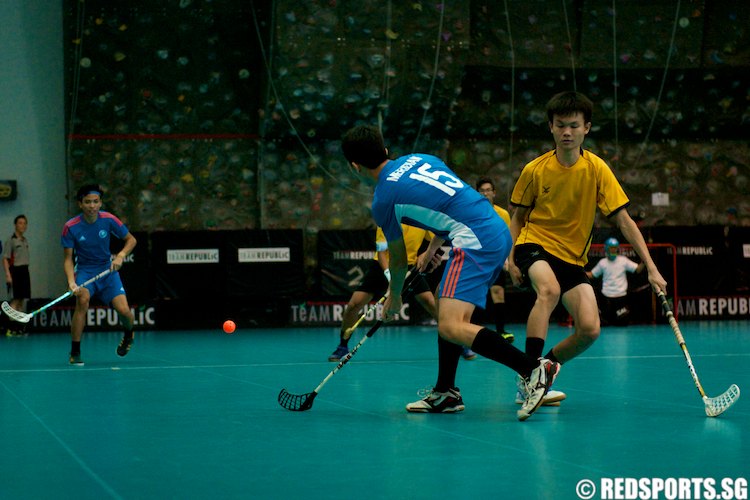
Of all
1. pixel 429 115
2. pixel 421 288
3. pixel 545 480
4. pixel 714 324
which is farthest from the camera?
pixel 429 115

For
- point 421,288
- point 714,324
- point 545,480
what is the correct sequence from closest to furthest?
1. point 545,480
2. point 421,288
3. point 714,324

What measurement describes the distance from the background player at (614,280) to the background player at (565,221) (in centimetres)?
1066

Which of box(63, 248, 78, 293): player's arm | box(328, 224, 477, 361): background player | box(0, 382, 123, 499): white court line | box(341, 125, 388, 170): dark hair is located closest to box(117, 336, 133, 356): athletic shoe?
box(63, 248, 78, 293): player's arm

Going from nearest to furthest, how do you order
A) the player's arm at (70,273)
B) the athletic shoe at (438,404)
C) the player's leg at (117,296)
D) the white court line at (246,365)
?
1. the athletic shoe at (438,404)
2. the white court line at (246,365)
3. the player's arm at (70,273)
4. the player's leg at (117,296)

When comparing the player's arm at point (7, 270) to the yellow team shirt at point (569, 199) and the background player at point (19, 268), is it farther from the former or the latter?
the yellow team shirt at point (569, 199)

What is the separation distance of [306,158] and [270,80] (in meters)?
1.71

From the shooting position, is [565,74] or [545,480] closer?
[545,480]

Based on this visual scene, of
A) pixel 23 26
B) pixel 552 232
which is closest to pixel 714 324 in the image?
pixel 552 232

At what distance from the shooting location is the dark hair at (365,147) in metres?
5.90

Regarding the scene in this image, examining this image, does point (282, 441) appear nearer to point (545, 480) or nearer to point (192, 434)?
point (192, 434)

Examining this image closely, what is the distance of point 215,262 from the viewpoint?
17.1 metres

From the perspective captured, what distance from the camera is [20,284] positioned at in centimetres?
1648

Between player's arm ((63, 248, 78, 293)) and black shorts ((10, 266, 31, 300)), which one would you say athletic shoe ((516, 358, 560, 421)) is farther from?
black shorts ((10, 266, 31, 300))

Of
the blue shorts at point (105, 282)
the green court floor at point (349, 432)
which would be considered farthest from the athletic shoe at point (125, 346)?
the green court floor at point (349, 432)
